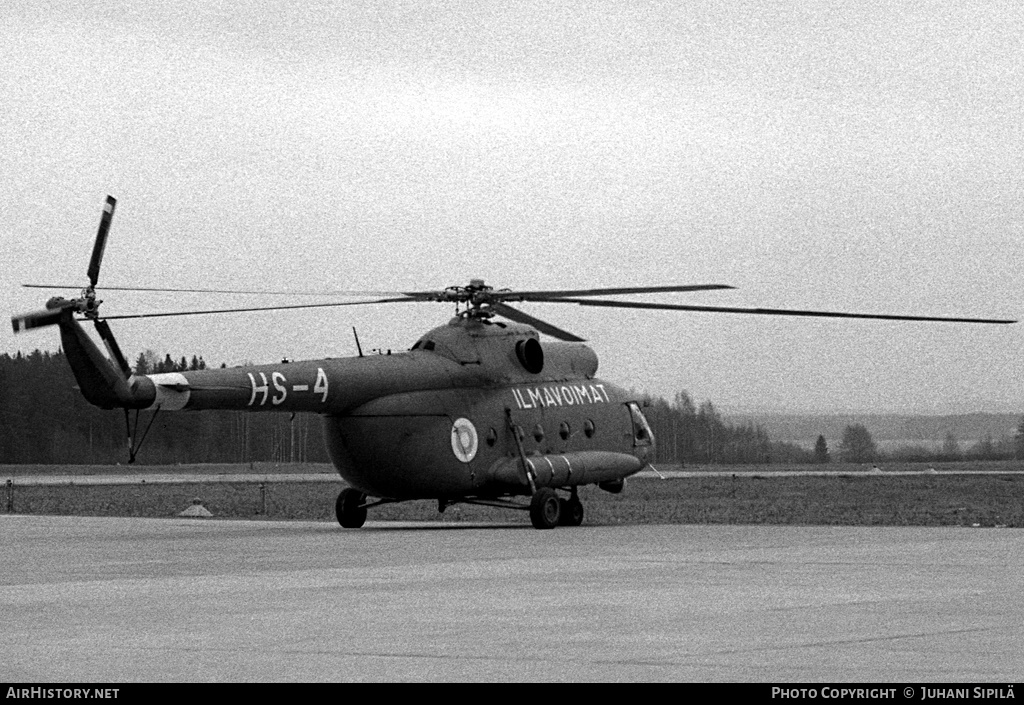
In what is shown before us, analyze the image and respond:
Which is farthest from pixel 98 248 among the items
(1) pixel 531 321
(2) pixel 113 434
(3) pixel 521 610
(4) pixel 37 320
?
(2) pixel 113 434

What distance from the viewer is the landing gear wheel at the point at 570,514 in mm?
37188

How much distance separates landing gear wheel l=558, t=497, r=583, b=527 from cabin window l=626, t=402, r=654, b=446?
4.23 m

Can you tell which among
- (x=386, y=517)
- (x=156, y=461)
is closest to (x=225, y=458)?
(x=156, y=461)

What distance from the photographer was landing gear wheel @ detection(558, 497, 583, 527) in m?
37.2

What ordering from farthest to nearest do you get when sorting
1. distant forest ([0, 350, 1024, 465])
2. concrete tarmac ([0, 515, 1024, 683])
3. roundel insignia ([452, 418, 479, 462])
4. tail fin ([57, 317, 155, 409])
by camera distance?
distant forest ([0, 350, 1024, 465]) → roundel insignia ([452, 418, 479, 462]) → tail fin ([57, 317, 155, 409]) → concrete tarmac ([0, 515, 1024, 683])

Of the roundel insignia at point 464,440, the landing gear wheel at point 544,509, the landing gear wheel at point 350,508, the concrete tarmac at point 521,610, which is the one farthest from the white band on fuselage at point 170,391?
the landing gear wheel at point 544,509

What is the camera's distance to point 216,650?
42.7 feet

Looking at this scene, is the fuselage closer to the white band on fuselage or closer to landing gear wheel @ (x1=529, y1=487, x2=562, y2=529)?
the white band on fuselage

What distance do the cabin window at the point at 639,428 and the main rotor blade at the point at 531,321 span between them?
4.50m

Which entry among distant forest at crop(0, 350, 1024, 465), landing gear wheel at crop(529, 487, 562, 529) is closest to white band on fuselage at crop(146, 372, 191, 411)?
landing gear wheel at crop(529, 487, 562, 529)

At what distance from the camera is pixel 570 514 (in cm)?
3734

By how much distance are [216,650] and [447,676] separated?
2332mm
